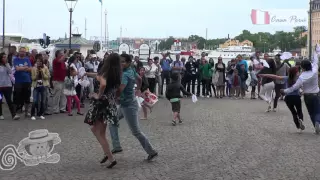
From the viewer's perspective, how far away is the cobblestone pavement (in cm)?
835

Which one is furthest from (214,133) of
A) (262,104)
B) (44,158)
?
(262,104)

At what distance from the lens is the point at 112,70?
28.6ft

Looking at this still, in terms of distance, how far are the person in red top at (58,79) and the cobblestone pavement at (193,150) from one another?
0.95 m

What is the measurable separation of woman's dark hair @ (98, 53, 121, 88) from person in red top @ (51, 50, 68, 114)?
753 centimetres

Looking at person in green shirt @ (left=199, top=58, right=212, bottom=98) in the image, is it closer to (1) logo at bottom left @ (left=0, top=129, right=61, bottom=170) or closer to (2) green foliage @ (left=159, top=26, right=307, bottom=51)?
(1) logo at bottom left @ (left=0, top=129, right=61, bottom=170)

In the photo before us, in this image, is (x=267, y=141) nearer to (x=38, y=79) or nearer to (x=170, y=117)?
(x=170, y=117)

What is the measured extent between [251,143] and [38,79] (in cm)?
678

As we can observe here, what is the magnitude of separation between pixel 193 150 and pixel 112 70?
264cm

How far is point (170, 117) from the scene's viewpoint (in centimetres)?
1625

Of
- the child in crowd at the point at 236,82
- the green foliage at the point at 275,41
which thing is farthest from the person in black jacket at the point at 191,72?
Result: the green foliage at the point at 275,41

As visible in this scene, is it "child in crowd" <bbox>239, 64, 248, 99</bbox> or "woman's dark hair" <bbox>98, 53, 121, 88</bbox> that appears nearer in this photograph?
"woman's dark hair" <bbox>98, 53, 121, 88</bbox>

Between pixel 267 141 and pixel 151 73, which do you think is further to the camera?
pixel 151 73

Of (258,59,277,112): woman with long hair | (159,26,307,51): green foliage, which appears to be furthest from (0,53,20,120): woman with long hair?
(159,26,307,51): green foliage

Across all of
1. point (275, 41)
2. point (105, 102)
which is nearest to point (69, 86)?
point (105, 102)
